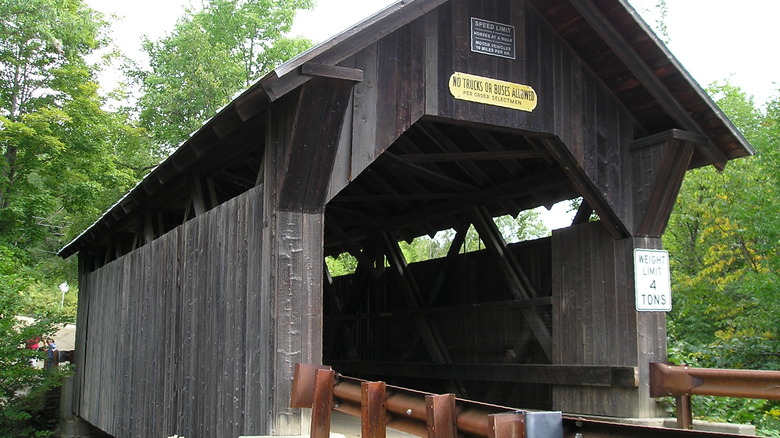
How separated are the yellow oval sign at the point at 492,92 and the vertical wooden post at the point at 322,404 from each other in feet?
9.51

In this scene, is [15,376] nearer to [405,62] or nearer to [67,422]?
[67,422]

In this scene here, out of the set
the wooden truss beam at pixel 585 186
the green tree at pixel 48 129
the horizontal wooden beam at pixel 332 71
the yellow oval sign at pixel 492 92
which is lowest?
the wooden truss beam at pixel 585 186

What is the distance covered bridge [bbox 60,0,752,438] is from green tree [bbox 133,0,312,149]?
15.2 metres

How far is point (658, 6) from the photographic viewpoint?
25.5 meters

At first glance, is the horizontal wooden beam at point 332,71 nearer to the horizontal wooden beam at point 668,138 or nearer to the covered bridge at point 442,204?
the covered bridge at point 442,204

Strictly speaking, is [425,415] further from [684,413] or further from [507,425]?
[684,413]

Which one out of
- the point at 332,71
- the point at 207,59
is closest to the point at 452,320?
the point at 332,71

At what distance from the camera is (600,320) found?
8.57 meters

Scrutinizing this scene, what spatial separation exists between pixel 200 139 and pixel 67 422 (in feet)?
33.5

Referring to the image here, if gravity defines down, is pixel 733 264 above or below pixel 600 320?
above

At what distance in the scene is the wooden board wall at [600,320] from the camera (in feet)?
26.6

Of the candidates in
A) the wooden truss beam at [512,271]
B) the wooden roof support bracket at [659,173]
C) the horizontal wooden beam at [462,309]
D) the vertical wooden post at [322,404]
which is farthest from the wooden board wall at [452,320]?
the vertical wooden post at [322,404]

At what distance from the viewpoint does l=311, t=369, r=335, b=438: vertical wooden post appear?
5.86m

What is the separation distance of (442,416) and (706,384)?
3.15m
